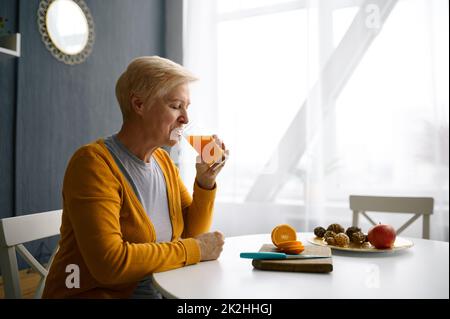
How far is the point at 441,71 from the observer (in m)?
2.54

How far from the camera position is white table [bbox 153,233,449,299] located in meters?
0.84

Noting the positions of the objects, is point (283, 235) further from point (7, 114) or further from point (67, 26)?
point (67, 26)

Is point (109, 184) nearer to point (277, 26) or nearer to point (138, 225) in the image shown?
point (138, 225)

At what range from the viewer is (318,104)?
2.86 metres

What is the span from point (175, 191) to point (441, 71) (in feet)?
6.73

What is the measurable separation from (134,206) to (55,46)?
173 cm

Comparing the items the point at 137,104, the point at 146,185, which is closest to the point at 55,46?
the point at 137,104

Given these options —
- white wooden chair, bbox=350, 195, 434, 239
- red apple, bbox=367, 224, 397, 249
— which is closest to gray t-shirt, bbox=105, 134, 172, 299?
red apple, bbox=367, 224, 397, 249

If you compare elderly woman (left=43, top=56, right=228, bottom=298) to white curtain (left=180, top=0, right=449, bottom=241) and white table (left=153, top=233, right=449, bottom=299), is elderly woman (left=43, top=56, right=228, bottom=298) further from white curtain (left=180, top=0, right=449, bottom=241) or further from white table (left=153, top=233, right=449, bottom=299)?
white curtain (left=180, top=0, right=449, bottom=241)

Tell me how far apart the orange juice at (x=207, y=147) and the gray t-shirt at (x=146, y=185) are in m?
0.16

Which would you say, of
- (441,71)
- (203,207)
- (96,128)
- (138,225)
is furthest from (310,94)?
(138,225)

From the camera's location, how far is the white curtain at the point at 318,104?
258 cm

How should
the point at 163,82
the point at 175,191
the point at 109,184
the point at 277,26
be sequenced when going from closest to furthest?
the point at 109,184 < the point at 163,82 < the point at 175,191 < the point at 277,26

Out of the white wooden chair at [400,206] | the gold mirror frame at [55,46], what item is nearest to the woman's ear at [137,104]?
the white wooden chair at [400,206]
